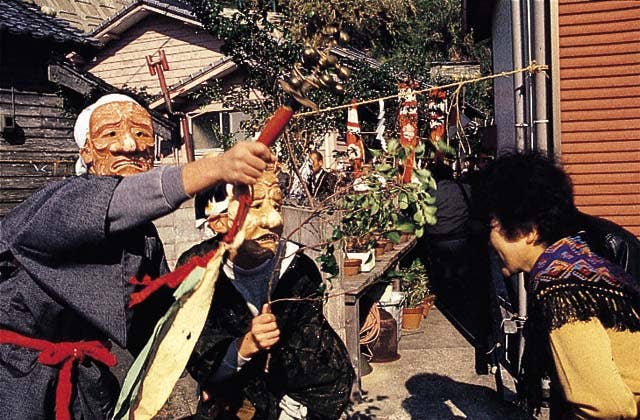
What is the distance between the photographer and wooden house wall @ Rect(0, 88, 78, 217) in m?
10.1

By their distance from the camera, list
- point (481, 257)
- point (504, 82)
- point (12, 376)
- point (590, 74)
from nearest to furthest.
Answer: point (12, 376)
point (590, 74)
point (481, 257)
point (504, 82)

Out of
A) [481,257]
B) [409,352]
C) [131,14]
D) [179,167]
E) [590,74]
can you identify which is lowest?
[409,352]

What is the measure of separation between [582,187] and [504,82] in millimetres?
4317

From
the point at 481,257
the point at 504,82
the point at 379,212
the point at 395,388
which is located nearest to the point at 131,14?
the point at 504,82

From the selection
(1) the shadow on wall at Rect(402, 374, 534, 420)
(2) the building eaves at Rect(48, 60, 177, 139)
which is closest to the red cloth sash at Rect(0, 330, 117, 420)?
(1) the shadow on wall at Rect(402, 374, 534, 420)

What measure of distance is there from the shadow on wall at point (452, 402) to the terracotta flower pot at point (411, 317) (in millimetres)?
1725

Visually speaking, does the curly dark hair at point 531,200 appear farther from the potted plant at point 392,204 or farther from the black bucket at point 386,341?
the black bucket at point 386,341

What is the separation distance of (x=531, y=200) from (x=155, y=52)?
1546 cm

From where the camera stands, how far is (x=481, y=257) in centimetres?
862

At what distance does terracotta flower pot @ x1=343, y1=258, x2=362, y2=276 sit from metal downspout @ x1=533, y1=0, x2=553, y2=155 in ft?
6.73

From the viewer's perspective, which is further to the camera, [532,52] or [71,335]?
[532,52]

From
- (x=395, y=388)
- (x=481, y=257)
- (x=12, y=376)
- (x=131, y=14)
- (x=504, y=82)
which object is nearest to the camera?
(x=12, y=376)

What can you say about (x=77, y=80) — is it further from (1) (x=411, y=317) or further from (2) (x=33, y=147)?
(1) (x=411, y=317)

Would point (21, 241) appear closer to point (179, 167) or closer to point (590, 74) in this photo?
point (179, 167)
